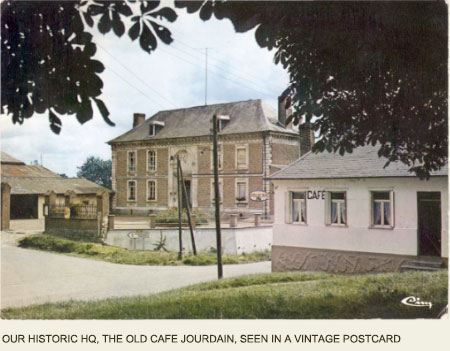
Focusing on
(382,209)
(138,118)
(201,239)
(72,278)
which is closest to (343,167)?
(382,209)

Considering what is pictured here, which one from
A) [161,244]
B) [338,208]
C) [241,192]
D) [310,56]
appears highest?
[310,56]

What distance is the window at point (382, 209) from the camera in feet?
19.0

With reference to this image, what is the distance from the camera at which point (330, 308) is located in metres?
4.24

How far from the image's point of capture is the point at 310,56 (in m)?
4.30

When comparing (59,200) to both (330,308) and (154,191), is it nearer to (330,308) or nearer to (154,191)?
(154,191)

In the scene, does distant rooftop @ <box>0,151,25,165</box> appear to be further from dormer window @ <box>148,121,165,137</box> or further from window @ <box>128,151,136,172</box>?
dormer window @ <box>148,121,165,137</box>

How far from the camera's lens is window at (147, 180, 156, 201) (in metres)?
5.70

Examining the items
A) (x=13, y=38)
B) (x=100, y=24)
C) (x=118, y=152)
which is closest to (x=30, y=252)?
(x=118, y=152)

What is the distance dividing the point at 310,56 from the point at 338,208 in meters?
2.58

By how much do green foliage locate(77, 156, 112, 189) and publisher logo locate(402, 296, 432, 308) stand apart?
3.48 m

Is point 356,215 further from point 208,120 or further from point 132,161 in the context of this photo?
point 132,161

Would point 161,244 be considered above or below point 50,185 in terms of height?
below

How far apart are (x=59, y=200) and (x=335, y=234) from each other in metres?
3.61

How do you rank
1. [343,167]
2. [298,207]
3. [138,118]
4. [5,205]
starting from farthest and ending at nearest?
1. [298,207]
2. [343,167]
3. [138,118]
4. [5,205]
